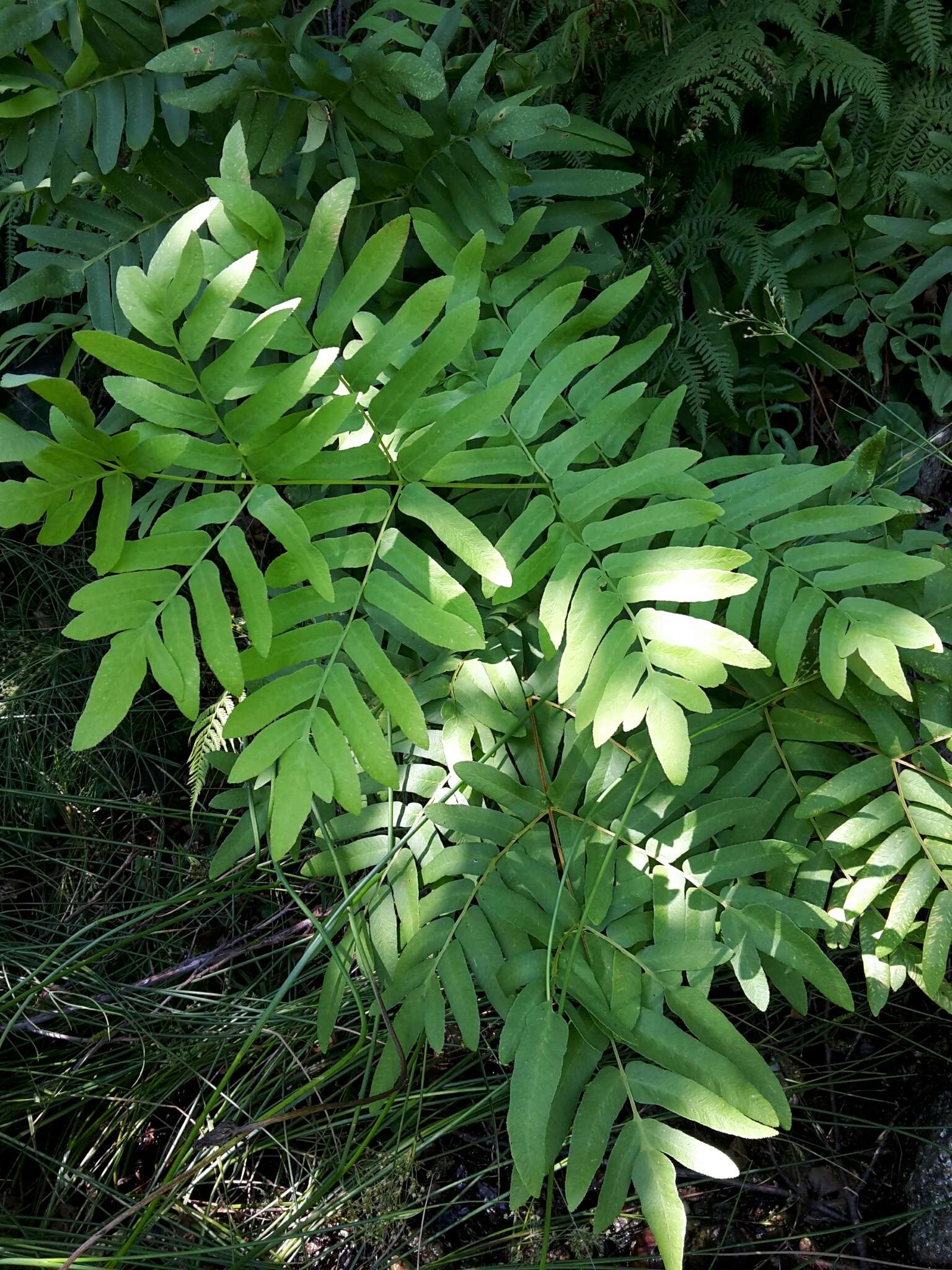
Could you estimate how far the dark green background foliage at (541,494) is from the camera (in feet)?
4.24

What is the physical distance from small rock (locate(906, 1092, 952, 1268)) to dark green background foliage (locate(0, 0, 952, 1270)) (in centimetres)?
36

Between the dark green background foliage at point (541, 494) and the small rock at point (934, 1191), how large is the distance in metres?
0.36

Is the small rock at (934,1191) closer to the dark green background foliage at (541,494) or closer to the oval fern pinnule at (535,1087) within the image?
the dark green background foliage at (541,494)

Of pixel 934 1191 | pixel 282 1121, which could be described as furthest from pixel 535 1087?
pixel 934 1191

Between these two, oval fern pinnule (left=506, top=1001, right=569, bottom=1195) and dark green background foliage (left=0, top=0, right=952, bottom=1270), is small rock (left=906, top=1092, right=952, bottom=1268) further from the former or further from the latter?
oval fern pinnule (left=506, top=1001, right=569, bottom=1195)

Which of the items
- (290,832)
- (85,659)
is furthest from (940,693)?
(85,659)

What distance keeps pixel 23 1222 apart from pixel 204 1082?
435 millimetres

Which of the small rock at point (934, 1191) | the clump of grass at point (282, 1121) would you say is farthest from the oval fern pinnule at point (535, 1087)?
the small rock at point (934, 1191)

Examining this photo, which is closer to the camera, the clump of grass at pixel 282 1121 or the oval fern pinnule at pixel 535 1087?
the oval fern pinnule at pixel 535 1087

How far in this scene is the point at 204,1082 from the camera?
2.09 m

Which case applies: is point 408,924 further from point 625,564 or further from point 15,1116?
point 15,1116

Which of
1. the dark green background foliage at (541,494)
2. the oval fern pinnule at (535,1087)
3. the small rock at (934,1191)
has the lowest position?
the small rock at (934,1191)

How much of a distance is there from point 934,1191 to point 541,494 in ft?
5.22

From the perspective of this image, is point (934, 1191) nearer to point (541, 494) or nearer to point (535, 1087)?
point (535, 1087)
